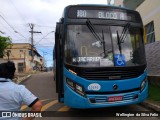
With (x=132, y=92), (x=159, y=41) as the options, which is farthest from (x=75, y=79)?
(x=159, y=41)

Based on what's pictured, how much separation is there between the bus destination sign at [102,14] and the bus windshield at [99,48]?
35 centimetres

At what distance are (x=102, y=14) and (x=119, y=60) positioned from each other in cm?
151

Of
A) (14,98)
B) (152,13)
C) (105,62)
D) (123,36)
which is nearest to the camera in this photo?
(14,98)

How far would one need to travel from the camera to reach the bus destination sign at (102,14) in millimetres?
8156

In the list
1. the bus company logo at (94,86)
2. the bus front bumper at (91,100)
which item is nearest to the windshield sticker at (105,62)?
the bus company logo at (94,86)

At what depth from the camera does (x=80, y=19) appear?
8023 millimetres

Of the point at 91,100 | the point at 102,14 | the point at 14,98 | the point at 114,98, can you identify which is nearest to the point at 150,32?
the point at 102,14

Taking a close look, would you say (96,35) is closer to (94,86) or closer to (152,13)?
(94,86)

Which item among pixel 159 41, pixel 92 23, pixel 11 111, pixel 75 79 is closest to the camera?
pixel 11 111

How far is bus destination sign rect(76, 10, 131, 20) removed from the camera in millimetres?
8156

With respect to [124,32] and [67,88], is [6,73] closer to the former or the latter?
[67,88]

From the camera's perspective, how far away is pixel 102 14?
830 cm

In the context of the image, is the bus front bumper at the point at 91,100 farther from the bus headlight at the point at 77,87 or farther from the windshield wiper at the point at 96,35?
the windshield wiper at the point at 96,35

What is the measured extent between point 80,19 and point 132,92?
2514mm
